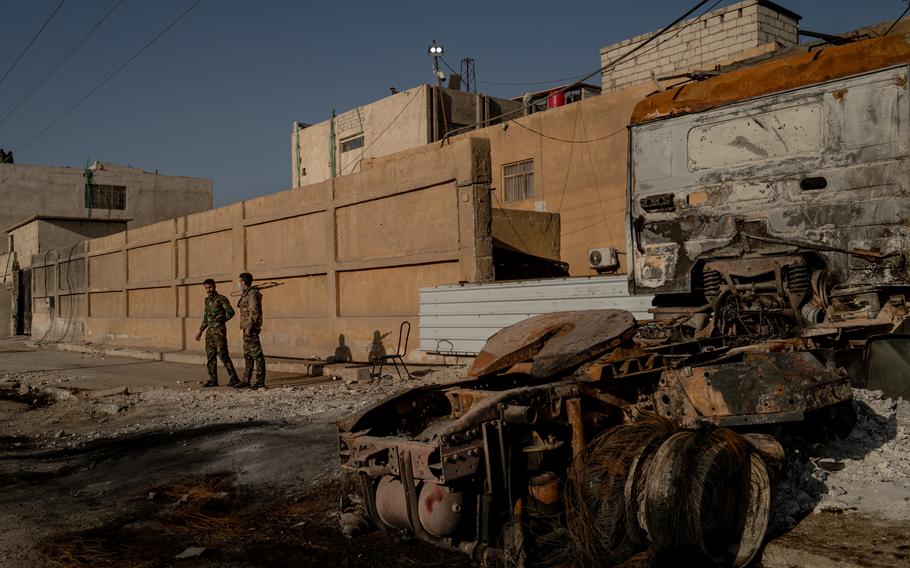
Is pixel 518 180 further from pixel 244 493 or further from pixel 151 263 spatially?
pixel 244 493

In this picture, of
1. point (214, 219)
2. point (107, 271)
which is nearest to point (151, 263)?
point (107, 271)

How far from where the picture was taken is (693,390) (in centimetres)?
420

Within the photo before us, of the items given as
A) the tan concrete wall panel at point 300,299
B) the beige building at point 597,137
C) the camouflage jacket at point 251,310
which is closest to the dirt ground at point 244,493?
the camouflage jacket at point 251,310

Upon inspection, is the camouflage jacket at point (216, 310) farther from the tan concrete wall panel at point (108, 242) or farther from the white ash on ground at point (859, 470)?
the tan concrete wall panel at point (108, 242)

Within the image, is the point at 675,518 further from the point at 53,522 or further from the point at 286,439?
the point at 286,439

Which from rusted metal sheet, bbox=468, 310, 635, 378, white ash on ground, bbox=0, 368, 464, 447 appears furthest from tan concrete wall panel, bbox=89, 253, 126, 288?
rusted metal sheet, bbox=468, 310, 635, 378

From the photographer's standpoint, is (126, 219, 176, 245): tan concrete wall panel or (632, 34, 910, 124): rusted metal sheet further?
(126, 219, 176, 245): tan concrete wall panel

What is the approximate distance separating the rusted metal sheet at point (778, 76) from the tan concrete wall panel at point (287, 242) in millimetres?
9267

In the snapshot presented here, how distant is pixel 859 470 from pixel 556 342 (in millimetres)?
2135

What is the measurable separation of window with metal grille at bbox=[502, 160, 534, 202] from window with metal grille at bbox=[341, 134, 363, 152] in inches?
480

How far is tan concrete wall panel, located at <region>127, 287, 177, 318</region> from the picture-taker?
2184cm

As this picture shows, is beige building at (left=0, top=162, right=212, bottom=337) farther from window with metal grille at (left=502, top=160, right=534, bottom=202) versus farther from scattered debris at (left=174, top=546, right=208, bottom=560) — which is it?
scattered debris at (left=174, top=546, right=208, bottom=560)

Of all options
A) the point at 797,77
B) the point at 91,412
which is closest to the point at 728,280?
the point at 797,77

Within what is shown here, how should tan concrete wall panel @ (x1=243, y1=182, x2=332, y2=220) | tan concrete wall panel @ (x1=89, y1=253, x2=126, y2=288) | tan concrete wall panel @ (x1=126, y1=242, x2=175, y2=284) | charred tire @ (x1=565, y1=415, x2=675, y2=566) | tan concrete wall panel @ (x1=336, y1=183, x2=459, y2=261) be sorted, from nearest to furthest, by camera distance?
charred tire @ (x1=565, y1=415, x2=675, y2=566) → tan concrete wall panel @ (x1=336, y1=183, x2=459, y2=261) → tan concrete wall panel @ (x1=243, y1=182, x2=332, y2=220) → tan concrete wall panel @ (x1=126, y1=242, x2=175, y2=284) → tan concrete wall panel @ (x1=89, y1=253, x2=126, y2=288)
